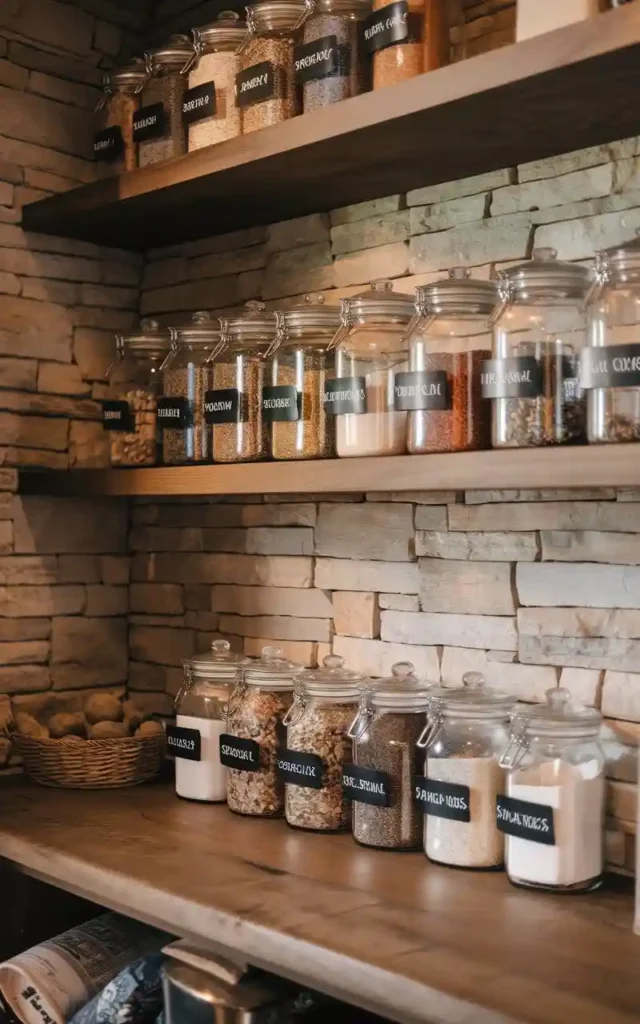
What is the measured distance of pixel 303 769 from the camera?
5.25 ft

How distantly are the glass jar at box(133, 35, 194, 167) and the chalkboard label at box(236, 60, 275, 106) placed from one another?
0.18m

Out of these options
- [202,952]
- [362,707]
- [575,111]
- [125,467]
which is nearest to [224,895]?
[202,952]

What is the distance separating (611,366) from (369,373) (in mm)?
388

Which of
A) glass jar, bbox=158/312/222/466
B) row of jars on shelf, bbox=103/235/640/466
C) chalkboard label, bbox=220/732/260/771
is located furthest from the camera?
glass jar, bbox=158/312/222/466

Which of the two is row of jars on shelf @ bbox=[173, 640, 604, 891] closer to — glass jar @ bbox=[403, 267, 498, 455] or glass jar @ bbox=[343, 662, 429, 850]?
glass jar @ bbox=[343, 662, 429, 850]

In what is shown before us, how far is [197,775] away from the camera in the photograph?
5.90ft

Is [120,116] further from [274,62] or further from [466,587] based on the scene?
[466,587]

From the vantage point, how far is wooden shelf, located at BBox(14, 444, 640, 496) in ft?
3.97

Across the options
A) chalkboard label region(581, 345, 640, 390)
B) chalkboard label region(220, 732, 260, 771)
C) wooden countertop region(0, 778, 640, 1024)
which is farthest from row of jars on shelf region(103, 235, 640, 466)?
wooden countertop region(0, 778, 640, 1024)

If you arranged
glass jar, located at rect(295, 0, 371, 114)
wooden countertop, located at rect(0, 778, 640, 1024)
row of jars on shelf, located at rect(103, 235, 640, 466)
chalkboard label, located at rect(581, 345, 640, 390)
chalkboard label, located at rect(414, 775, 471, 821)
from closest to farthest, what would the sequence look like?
wooden countertop, located at rect(0, 778, 640, 1024)
chalkboard label, located at rect(581, 345, 640, 390)
row of jars on shelf, located at rect(103, 235, 640, 466)
chalkboard label, located at rect(414, 775, 471, 821)
glass jar, located at rect(295, 0, 371, 114)

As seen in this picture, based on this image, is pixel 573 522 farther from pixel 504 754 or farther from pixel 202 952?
pixel 202 952

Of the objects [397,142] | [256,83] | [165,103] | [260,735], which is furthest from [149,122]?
[260,735]

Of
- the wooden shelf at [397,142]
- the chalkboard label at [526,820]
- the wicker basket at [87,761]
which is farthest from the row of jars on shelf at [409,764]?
the wooden shelf at [397,142]

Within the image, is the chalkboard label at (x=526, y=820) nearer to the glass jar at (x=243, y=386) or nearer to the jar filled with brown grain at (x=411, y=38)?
the glass jar at (x=243, y=386)
